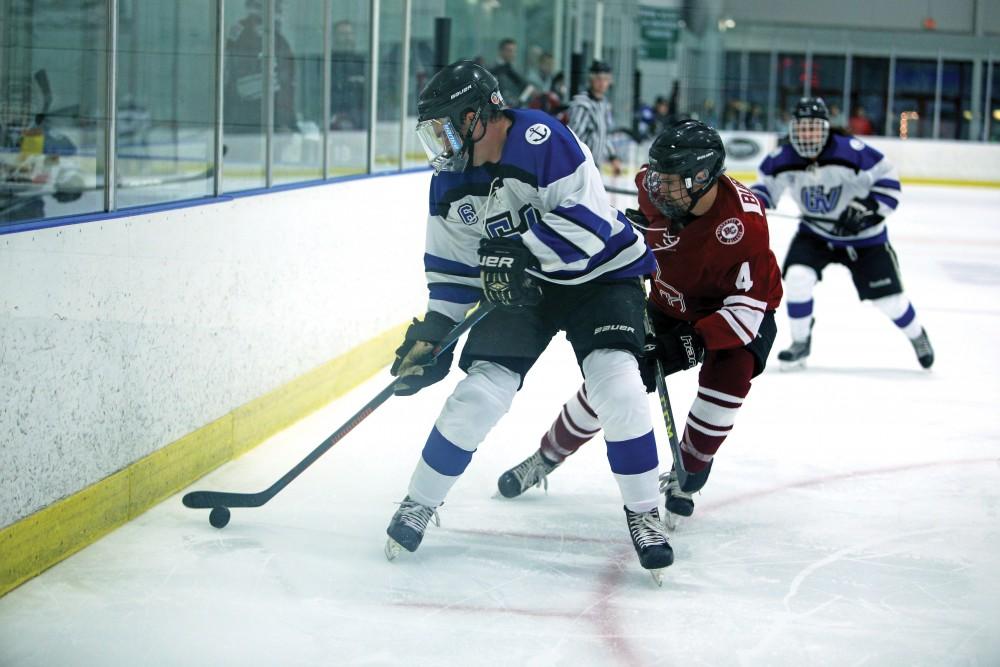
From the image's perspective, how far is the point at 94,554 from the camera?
2.54 metres

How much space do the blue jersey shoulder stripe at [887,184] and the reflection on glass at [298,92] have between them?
2.14 metres

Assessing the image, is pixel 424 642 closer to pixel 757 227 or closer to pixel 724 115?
pixel 757 227

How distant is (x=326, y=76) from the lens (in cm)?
446

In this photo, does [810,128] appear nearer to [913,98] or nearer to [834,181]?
[834,181]

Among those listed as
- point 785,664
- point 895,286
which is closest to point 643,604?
point 785,664

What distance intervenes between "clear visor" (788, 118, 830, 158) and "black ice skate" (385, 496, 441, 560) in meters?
2.75

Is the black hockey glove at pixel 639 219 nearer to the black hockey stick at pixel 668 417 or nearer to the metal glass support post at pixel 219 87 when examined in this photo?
the black hockey stick at pixel 668 417

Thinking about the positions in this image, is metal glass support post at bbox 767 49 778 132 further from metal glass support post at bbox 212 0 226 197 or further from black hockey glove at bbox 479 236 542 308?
black hockey glove at bbox 479 236 542 308

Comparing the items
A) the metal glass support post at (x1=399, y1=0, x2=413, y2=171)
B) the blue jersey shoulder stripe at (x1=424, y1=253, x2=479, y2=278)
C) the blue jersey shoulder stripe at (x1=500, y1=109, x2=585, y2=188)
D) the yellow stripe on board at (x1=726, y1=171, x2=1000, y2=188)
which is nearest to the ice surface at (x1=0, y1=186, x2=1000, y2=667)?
the blue jersey shoulder stripe at (x1=424, y1=253, x2=479, y2=278)

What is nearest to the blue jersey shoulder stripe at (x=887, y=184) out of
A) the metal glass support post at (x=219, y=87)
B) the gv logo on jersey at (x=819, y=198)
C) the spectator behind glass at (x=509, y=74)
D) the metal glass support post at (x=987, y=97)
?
the gv logo on jersey at (x=819, y=198)

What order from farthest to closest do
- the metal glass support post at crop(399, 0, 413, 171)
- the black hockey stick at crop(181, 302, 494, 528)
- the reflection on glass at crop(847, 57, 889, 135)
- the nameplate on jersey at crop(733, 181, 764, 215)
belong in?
the reflection on glass at crop(847, 57, 889, 135) < the metal glass support post at crop(399, 0, 413, 171) < the nameplate on jersey at crop(733, 181, 764, 215) < the black hockey stick at crop(181, 302, 494, 528)

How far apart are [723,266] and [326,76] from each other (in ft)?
7.10

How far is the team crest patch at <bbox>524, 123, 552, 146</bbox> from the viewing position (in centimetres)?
246

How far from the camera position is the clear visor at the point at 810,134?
15.6ft
